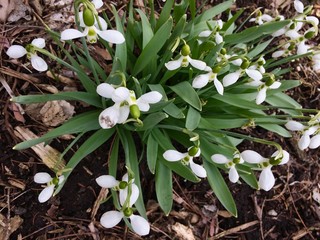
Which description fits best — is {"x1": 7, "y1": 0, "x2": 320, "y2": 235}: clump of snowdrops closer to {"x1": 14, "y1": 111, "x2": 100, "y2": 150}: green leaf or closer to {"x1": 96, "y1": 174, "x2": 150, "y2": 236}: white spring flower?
{"x1": 14, "y1": 111, "x2": 100, "y2": 150}: green leaf

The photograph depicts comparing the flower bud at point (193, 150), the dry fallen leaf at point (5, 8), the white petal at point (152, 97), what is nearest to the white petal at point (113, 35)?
the white petal at point (152, 97)

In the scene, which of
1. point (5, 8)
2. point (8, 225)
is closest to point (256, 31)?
point (5, 8)

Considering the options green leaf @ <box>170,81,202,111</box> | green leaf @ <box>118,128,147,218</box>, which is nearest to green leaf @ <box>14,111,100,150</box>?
green leaf @ <box>118,128,147,218</box>

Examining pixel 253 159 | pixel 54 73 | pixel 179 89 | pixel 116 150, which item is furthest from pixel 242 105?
pixel 54 73

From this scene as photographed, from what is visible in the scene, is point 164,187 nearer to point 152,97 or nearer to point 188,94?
point 188,94

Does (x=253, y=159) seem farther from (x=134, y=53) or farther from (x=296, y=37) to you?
(x=134, y=53)

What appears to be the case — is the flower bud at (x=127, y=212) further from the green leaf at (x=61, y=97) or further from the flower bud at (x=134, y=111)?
the green leaf at (x=61, y=97)
